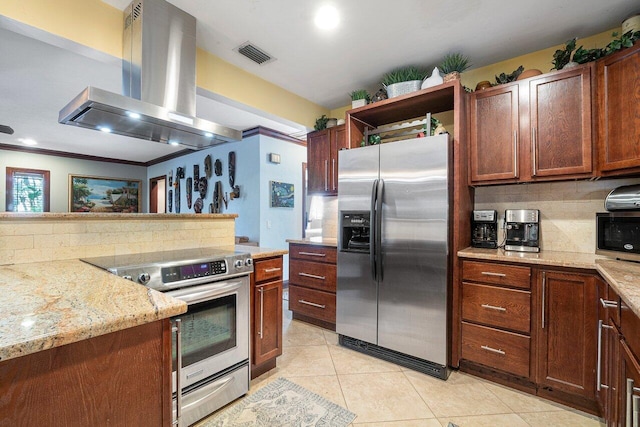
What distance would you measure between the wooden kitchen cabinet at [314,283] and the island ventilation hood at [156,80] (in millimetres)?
1423

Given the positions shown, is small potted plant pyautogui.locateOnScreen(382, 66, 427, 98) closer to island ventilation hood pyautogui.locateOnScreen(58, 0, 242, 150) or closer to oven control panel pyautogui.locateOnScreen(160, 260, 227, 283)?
island ventilation hood pyautogui.locateOnScreen(58, 0, 242, 150)

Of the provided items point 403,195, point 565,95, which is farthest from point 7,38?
point 565,95

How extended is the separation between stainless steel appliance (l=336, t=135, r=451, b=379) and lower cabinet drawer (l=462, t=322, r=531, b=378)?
7.7 inches

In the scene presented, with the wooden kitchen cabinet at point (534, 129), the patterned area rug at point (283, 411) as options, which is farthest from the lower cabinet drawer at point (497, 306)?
the patterned area rug at point (283, 411)

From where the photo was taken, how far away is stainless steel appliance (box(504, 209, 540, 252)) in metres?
2.15

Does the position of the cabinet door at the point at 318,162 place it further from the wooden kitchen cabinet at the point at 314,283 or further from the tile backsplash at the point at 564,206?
the tile backsplash at the point at 564,206

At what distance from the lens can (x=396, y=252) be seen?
2.27m

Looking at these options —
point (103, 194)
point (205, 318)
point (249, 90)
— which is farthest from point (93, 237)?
point (103, 194)

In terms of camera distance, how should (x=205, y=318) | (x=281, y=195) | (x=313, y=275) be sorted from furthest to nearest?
(x=281, y=195)
(x=313, y=275)
(x=205, y=318)

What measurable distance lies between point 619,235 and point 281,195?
12.4 ft

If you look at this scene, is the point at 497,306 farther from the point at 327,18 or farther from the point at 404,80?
the point at 327,18

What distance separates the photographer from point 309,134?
11.5 feet

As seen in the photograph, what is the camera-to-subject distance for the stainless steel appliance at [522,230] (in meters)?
2.15

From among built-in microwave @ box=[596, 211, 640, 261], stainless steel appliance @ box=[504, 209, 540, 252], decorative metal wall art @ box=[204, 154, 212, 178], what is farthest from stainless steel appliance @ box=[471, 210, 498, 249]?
decorative metal wall art @ box=[204, 154, 212, 178]
